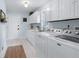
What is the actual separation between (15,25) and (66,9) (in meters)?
6.57

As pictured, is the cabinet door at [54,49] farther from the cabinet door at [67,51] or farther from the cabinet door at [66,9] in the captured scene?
the cabinet door at [66,9]

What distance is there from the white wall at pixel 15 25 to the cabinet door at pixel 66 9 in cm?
603

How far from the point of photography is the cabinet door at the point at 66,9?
2.21 metres

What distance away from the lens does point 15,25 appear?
27.4 ft

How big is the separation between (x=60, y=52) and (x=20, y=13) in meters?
7.19

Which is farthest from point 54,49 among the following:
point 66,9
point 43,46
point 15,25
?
point 15,25

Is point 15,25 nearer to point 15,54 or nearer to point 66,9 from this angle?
point 15,54

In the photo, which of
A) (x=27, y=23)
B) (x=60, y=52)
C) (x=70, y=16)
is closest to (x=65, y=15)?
(x=70, y=16)

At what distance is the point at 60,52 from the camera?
1.76m

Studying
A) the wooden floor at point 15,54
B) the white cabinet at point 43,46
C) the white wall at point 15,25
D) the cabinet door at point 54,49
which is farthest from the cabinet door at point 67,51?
the white wall at point 15,25

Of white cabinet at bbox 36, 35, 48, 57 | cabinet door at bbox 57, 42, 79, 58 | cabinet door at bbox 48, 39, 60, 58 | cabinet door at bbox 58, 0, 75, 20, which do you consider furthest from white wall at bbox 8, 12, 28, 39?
cabinet door at bbox 57, 42, 79, 58

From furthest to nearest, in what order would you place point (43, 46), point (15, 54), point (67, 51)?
point (15, 54) → point (43, 46) → point (67, 51)

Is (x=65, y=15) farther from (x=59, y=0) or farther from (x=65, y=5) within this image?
(x=59, y=0)

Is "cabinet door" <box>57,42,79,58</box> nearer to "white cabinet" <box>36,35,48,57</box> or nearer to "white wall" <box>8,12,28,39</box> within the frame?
"white cabinet" <box>36,35,48,57</box>
